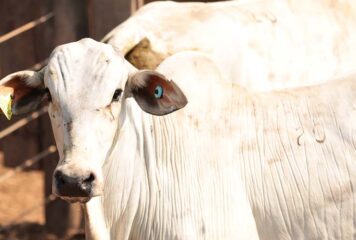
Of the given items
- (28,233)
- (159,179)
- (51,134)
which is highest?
(159,179)

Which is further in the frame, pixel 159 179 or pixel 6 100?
pixel 159 179

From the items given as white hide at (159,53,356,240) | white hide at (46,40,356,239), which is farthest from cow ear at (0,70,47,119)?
white hide at (159,53,356,240)

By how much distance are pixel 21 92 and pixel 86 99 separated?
16.8 inches

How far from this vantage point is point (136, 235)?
5.02 meters

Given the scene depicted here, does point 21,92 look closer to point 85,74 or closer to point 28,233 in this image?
point 85,74

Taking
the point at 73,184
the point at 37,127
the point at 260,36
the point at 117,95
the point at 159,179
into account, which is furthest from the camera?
the point at 37,127

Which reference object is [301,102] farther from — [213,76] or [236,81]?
[236,81]

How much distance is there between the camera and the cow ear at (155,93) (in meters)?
4.85

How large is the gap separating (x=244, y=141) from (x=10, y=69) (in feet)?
12.4

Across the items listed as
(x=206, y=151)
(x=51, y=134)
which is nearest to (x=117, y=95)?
(x=206, y=151)

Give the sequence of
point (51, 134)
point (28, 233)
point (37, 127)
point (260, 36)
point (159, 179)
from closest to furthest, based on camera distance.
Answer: point (159, 179) → point (260, 36) → point (51, 134) → point (28, 233) → point (37, 127)

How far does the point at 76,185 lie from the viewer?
14.7 ft

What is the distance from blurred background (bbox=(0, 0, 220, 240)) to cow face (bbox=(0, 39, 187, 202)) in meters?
1.93

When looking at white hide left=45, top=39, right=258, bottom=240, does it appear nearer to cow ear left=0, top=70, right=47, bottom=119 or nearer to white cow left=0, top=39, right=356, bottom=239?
white cow left=0, top=39, right=356, bottom=239
